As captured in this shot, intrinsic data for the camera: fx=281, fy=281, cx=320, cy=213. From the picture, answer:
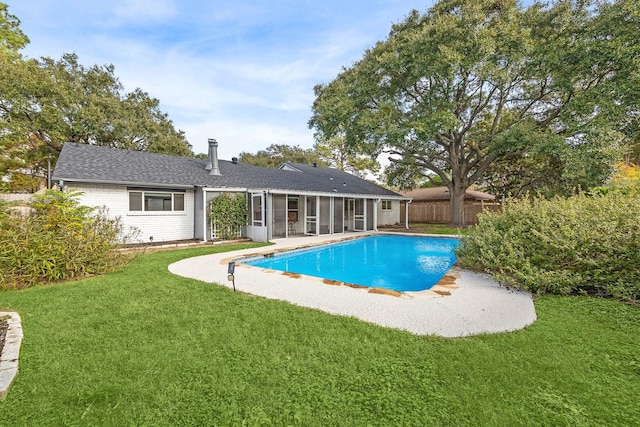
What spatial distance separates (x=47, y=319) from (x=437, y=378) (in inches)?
199

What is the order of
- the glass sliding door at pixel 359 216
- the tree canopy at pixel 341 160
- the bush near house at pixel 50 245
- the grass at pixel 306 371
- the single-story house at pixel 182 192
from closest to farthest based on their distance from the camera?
the grass at pixel 306 371 < the bush near house at pixel 50 245 < the single-story house at pixel 182 192 < the glass sliding door at pixel 359 216 < the tree canopy at pixel 341 160

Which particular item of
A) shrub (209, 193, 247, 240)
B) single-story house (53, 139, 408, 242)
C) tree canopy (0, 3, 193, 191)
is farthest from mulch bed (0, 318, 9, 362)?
tree canopy (0, 3, 193, 191)

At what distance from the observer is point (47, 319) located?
12.9 feet

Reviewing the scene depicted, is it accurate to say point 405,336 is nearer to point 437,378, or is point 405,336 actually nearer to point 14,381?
point 437,378

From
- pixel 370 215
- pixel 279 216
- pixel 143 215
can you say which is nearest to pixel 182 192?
A: pixel 143 215

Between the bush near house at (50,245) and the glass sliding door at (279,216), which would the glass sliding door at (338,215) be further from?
the bush near house at (50,245)

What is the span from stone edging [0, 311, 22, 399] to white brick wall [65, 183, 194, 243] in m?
7.64

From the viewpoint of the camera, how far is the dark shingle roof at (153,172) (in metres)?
10.2

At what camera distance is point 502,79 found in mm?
13820

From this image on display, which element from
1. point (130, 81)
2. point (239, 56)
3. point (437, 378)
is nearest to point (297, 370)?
point (437, 378)

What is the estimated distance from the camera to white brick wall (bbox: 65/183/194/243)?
10.2 m

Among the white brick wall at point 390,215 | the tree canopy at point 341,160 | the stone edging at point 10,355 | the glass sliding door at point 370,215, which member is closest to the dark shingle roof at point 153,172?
the glass sliding door at point 370,215

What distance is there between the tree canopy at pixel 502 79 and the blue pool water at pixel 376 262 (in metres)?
6.43

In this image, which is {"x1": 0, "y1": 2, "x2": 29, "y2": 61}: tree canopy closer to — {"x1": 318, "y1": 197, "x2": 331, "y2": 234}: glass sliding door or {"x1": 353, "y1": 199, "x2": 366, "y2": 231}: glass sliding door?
{"x1": 318, "y1": 197, "x2": 331, "y2": 234}: glass sliding door
